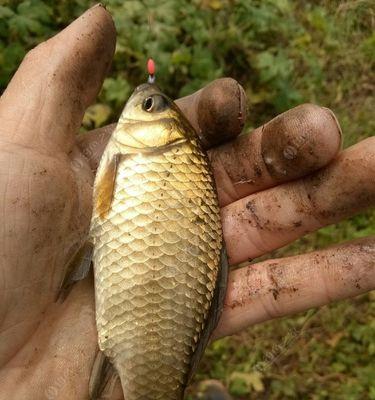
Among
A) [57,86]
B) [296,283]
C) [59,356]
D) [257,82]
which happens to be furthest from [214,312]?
[257,82]

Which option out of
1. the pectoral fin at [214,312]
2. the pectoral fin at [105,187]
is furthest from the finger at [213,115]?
the pectoral fin at [214,312]

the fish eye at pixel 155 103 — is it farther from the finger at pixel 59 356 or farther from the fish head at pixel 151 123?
the finger at pixel 59 356

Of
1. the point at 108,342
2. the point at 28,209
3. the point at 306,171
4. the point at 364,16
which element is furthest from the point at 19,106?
the point at 364,16

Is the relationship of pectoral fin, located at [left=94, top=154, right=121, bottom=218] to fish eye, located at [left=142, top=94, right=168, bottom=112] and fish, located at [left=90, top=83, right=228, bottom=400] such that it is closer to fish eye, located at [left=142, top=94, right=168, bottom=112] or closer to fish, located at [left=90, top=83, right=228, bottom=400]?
fish, located at [left=90, top=83, right=228, bottom=400]

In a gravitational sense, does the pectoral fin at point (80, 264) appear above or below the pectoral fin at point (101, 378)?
above

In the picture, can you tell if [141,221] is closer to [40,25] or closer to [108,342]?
[108,342]
